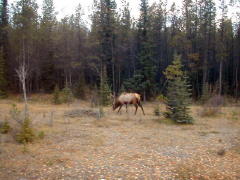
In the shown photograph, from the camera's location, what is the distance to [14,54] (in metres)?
30.4

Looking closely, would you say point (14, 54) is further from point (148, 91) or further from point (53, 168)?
point (53, 168)

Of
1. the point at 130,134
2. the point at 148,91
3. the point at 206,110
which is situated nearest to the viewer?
the point at 130,134

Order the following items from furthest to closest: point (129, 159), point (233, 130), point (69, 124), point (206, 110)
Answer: point (206, 110) → point (69, 124) → point (233, 130) → point (129, 159)

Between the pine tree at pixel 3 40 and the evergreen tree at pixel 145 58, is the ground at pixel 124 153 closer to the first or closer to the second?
the evergreen tree at pixel 145 58

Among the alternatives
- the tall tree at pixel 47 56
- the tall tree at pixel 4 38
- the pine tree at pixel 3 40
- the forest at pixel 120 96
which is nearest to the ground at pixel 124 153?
the forest at pixel 120 96

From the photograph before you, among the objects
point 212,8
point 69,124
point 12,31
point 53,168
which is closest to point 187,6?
point 212,8

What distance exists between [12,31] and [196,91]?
961 inches

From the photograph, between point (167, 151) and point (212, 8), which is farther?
point (212, 8)

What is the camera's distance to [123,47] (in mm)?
31047

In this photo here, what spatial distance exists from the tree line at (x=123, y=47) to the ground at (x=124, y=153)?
1712 centimetres

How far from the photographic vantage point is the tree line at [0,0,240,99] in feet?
92.9

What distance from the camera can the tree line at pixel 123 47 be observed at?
92.9 ft

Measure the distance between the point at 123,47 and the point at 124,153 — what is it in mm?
25011

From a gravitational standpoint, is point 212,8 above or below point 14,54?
above
